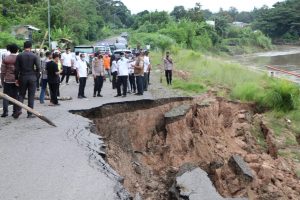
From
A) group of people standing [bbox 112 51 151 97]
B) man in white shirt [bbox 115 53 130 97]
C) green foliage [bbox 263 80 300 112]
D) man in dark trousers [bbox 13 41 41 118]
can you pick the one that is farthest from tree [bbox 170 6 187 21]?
man in dark trousers [bbox 13 41 41 118]

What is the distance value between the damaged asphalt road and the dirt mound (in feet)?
3.80

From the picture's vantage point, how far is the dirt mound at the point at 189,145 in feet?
34.7

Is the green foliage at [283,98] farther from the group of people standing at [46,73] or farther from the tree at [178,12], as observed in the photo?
the tree at [178,12]

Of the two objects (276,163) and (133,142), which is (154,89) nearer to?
(133,142)

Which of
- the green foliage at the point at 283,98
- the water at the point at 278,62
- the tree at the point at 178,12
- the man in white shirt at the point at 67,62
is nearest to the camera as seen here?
the green foliage at the point at 283,98

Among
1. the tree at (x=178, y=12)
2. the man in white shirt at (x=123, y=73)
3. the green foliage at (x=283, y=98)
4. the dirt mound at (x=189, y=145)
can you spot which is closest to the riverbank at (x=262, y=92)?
the green foliage at (x=283, y=98)

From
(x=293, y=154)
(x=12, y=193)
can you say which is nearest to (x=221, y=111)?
(x=293, y=154)

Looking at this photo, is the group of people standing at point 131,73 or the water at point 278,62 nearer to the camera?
the group of people standing at point 131,73

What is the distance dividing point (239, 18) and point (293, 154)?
164534 millimetres

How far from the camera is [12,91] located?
1170 cm

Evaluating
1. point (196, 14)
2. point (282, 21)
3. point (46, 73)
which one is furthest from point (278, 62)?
point (46, 73)

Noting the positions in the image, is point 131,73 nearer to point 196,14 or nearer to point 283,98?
point 283,98

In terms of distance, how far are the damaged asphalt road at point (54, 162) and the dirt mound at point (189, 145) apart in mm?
1159

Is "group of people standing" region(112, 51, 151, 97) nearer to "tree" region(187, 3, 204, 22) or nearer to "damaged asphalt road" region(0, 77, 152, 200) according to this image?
"damaged asphalt road" region(0, 77, 152, 200)
